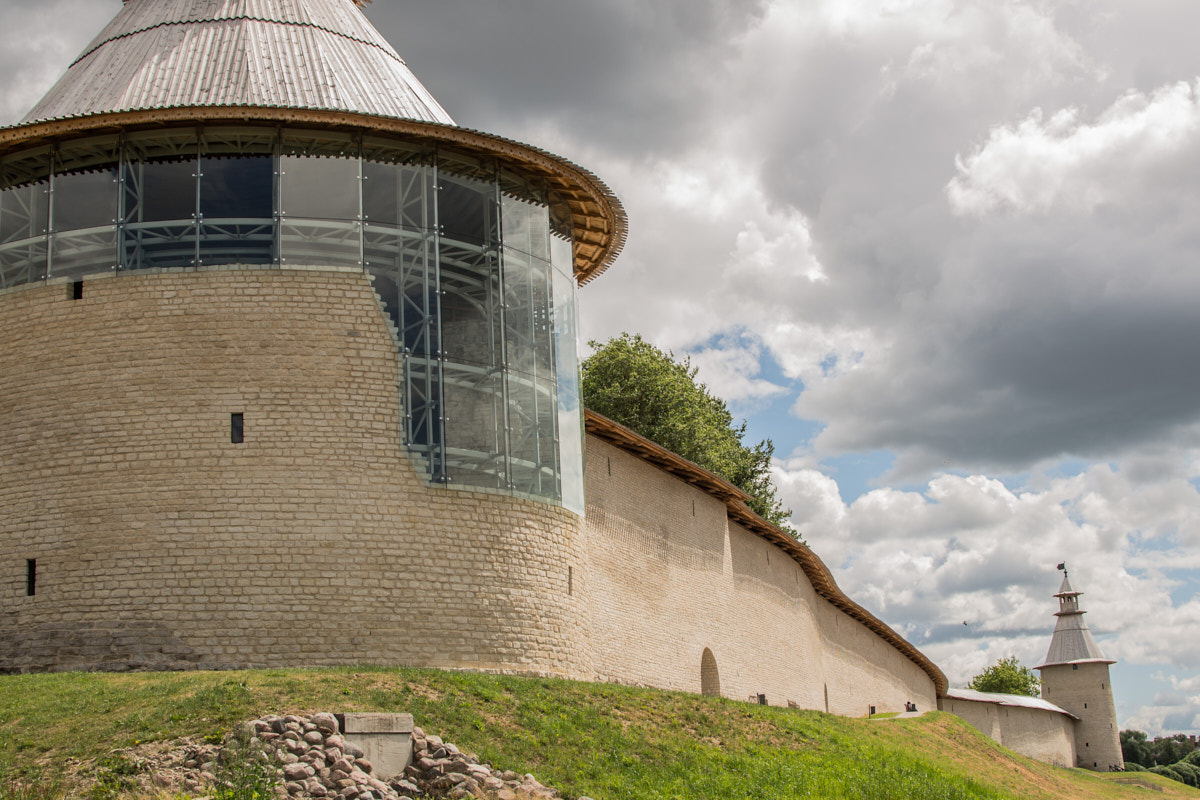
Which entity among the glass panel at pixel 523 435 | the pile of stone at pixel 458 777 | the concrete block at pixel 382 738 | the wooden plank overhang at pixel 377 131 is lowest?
the pile of stone at pixel 458 777

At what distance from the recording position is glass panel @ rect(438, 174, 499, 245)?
19.1m

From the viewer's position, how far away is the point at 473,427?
18375 mm

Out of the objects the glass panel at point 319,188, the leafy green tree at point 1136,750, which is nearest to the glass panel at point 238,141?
the glass panel at point 319,188

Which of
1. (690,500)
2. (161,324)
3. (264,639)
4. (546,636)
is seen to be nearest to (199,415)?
(161,324)

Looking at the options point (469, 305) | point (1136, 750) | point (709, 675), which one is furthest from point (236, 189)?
point (1136, 750)

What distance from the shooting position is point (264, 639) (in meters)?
16.0

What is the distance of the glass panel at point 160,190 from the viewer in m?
17.8

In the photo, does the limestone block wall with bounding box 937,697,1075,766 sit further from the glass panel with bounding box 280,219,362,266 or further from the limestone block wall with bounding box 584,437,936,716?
the glass panel with bounding box 280,219,362,266

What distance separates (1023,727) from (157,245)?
46792 millimetres

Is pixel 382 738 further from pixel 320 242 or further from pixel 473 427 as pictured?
pixel 320 242

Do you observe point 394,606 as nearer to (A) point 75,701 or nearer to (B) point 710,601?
(A) point 75,701

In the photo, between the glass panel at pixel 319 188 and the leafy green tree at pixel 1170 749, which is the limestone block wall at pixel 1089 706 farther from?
the glass panel at pixel 319 188

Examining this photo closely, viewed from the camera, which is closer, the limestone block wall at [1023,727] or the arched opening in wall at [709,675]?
the arched opening in wall at [709,675]

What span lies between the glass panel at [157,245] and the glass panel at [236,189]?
0.42m
